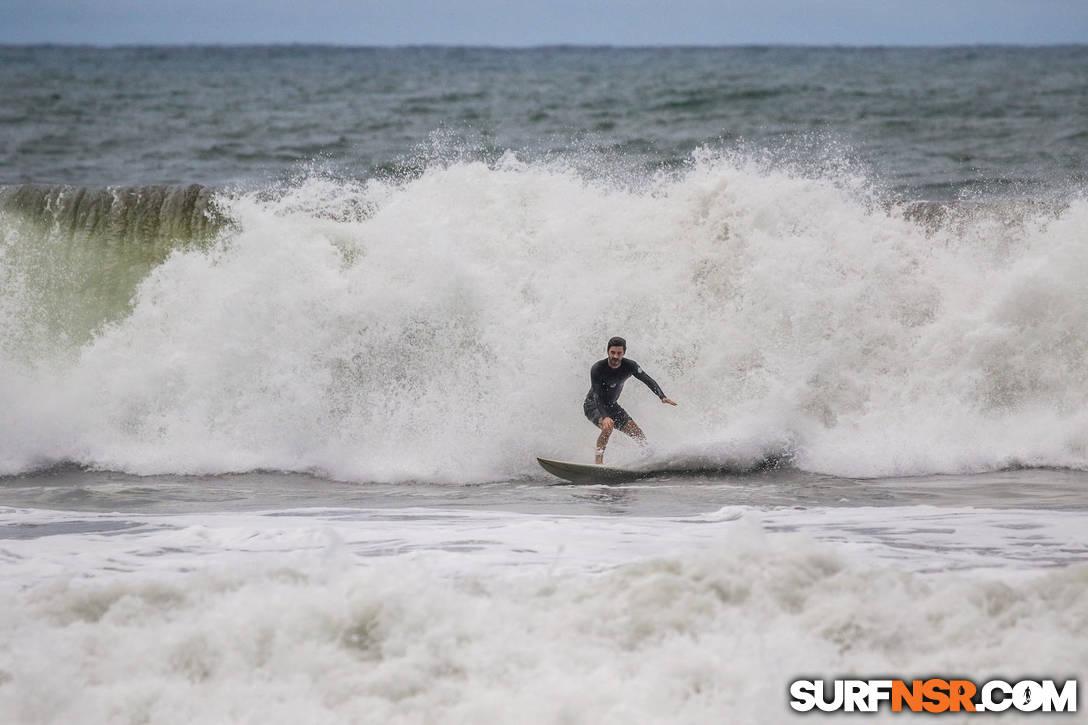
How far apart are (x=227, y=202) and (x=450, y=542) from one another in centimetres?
764

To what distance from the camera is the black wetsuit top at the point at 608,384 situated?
31.7ft

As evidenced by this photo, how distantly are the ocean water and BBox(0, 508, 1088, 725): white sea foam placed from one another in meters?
0.02

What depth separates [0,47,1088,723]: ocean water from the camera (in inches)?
186

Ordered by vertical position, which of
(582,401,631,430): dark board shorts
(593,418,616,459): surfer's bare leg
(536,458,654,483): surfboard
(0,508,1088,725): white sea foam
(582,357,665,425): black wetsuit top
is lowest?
(0,508,1088,725): white sea foam

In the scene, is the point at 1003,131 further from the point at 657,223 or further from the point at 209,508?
the point at 209,508

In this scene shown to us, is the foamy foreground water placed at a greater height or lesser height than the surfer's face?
lesser

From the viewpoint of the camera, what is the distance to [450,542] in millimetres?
6703

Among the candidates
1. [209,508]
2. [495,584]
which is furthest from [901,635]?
[209,508]

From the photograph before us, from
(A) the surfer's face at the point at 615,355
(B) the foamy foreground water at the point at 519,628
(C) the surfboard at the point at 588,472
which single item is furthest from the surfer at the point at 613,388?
(B) the foamy foreground water at the point at 519,628

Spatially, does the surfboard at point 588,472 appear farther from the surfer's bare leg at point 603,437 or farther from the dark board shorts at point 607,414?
the dark board shorts at point 607,414

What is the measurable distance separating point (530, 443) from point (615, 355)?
115 centimetres

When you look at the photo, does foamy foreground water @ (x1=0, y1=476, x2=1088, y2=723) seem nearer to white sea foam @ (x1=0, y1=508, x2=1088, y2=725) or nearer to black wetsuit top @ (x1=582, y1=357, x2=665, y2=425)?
white sea foam @ (x1=0, y1=508, x2=1088, y2=725)

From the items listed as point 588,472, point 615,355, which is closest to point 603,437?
point 588,472

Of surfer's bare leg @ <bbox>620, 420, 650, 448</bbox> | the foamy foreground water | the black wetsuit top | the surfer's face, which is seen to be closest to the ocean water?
the foamy foreground water
